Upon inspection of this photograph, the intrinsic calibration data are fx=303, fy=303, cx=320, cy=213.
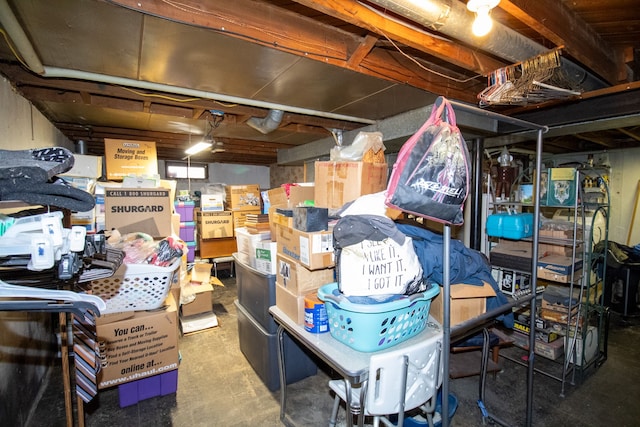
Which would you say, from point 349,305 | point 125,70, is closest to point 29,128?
point 125,70

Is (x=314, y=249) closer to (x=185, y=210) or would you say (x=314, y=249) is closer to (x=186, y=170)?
(x=185, y=210)

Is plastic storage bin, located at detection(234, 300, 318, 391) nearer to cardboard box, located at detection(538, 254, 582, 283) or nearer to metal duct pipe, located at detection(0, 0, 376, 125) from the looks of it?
metal duct pipe, located at detection(0, 0, 376, 125)

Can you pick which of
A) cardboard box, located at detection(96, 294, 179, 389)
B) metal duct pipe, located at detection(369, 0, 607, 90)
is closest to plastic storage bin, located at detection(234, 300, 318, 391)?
cardboard box, located at detection(96, 294, 179, 389)

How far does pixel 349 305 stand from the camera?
49.4 inches

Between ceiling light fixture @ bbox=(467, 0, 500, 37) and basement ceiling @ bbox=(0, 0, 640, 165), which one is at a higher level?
basement ceiling @ bbox=(0, 0, 640, 165)

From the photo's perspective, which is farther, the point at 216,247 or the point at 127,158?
the point at 216,247

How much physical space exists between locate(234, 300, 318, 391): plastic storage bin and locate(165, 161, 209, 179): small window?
560cm

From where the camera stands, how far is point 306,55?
1.85 meters

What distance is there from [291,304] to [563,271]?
2.32m

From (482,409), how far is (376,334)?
1.38 metres

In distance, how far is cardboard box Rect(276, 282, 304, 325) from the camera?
1.67 metres

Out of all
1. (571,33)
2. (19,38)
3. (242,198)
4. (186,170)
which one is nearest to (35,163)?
(19,38)

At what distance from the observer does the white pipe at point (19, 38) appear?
4.68ft

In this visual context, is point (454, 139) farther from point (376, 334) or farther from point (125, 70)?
point (125, 70)
